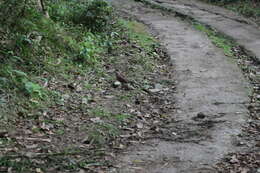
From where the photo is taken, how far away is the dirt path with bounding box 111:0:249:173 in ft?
14.4

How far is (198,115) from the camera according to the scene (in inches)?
224

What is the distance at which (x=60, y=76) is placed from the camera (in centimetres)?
652

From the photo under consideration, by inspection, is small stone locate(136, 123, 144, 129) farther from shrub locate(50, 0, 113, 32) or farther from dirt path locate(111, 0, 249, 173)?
shrub locate(50, 0, 113, 32)

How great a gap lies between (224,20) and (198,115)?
813 cm

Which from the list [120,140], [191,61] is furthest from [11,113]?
[191,61]

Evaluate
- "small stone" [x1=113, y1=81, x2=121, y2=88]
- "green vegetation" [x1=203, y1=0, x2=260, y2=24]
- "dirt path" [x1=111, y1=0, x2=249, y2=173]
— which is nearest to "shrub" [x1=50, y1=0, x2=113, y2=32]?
"dirt path" [x1=111, y1=0, x2=249, y2=173]

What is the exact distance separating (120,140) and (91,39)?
394cm

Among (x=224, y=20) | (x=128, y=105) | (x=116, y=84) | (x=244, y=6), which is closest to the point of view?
(x=128, y=105)

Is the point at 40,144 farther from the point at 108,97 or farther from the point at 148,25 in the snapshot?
→ the point at 148,25

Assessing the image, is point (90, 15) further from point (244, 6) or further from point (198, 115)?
point (244, 6)

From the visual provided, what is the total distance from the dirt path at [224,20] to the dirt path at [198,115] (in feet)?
3.59

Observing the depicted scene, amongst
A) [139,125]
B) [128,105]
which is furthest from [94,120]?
[128,105]

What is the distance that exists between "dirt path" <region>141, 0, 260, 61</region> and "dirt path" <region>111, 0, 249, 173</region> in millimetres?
1095

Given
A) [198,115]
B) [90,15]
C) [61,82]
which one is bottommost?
[198,115]
